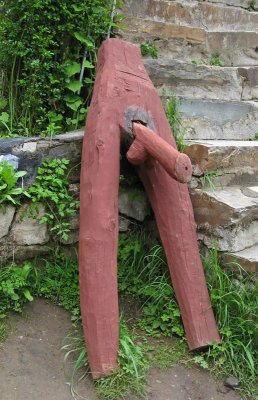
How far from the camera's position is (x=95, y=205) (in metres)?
2.32

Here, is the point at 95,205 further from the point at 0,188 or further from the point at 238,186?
the point at 238,186

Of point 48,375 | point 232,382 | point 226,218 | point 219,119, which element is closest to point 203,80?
point 219,119

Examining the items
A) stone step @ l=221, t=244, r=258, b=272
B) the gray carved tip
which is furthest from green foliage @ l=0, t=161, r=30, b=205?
stone step @ l=221, t=244, r=258, b=272

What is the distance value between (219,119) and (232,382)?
2140 mm

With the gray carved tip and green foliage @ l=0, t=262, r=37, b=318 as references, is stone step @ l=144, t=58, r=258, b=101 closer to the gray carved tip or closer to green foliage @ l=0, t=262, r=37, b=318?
the gray carved tip

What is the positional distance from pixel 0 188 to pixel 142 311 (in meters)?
1.16

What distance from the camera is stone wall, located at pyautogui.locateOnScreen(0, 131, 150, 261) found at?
2.67 m

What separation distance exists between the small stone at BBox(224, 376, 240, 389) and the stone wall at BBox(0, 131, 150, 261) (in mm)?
1218

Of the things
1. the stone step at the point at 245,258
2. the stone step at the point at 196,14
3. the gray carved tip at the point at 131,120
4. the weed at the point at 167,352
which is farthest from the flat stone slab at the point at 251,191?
the stone step at the point at 196,14

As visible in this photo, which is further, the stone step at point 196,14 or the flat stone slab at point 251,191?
the stone step at point 196,14

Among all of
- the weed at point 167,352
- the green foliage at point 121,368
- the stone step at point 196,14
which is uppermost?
the stone step at point 196,14

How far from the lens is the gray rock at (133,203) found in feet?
9.89

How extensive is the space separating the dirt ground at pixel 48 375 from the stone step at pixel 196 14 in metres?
3.11

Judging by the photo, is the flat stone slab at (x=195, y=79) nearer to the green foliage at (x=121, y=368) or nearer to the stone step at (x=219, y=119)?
the stone step at (x=219, y=119)
